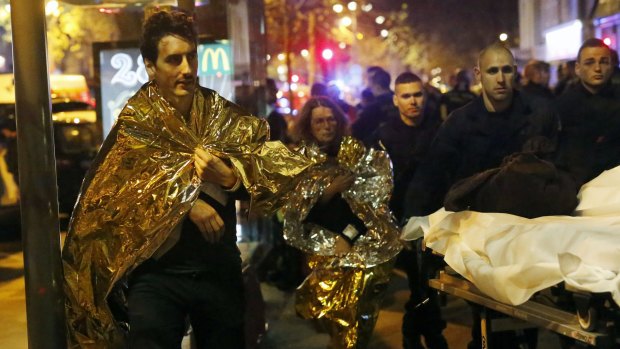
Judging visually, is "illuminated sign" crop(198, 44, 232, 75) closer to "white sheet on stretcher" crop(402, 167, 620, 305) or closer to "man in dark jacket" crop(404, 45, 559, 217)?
"man in dark jacket" crop(404, 45, 559, 217)

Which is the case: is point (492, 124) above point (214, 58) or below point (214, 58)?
below

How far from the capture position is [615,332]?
320cm

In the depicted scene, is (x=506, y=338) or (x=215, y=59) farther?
(x=215, y=59)

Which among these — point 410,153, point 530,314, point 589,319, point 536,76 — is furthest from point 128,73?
point 589,319

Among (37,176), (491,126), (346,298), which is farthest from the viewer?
(491,126)

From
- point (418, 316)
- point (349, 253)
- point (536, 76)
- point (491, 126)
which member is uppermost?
point (536, 76)

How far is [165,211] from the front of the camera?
357cm

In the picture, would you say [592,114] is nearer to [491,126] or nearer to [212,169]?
[491,126]

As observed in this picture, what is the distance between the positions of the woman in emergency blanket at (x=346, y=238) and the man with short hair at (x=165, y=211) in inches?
52.9

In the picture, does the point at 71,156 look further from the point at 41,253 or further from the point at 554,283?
the point at 554,283

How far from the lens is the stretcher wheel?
125 inches

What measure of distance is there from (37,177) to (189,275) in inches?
34.9

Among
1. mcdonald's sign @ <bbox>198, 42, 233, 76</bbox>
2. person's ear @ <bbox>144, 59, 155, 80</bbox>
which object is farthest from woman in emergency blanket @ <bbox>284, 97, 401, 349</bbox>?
mcdonald's sign @ <bbox>198, 42, 233, 76</bbox>

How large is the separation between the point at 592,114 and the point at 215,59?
15.5 feet
